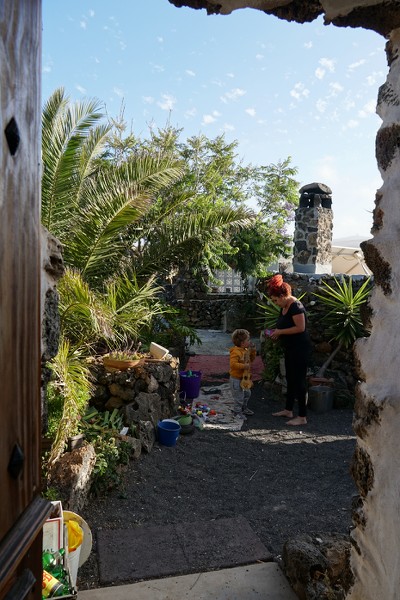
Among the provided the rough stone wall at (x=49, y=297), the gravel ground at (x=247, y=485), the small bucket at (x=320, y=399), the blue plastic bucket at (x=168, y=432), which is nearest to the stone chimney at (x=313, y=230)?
the small bucket at (x=320, y=399)

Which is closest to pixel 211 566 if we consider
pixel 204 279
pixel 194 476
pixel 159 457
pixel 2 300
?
pixel 194 476

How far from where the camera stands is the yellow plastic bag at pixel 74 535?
2.81m

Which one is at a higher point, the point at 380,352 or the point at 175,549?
the point at 380,352

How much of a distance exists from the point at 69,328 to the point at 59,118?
137 inches

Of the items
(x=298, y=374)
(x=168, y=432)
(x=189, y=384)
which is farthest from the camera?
(x=189, y=384)

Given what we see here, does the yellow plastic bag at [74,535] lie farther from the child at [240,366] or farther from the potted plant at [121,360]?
the child at [240,366]

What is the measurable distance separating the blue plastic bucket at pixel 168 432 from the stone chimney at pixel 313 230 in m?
7.61

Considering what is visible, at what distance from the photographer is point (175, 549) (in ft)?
11.3

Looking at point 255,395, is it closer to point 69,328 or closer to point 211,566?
point 69,328

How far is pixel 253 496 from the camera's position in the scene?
14.5 feet

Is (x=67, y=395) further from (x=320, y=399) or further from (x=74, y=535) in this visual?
(x=320, y=399)

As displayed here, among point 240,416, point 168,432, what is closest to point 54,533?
point 168,432

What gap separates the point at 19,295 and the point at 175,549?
10.2 feet

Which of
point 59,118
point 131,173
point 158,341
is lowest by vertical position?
point 158,341
